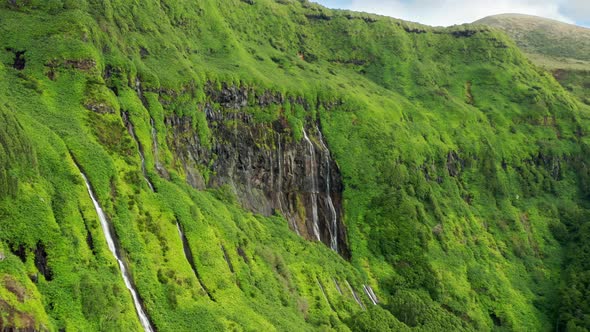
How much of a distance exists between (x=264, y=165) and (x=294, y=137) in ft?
39.9

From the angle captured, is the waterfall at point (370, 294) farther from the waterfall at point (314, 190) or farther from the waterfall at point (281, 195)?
the waterfall at point (281, 195)

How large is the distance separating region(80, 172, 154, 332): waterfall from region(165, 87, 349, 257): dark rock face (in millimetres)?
29717

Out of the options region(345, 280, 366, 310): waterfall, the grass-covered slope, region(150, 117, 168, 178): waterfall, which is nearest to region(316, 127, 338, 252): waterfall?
the grass-covered slope

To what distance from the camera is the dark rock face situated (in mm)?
90938

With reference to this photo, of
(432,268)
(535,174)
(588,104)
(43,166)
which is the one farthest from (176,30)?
(588,104)

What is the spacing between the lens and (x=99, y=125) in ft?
230

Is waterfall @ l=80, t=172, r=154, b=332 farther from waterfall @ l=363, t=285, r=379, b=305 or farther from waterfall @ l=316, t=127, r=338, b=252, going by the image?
waterfall @ l=316, t=127, r=338, b=252

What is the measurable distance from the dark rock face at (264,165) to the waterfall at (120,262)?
2972cm

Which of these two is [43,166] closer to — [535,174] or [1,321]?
[1,321]

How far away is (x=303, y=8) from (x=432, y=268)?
11150 cm

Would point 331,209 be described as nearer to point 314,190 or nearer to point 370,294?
point 314,190

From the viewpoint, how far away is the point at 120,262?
5306cm

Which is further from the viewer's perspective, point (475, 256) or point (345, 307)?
point (475, 256)

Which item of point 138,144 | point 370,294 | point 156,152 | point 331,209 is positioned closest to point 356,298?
point 370,294
